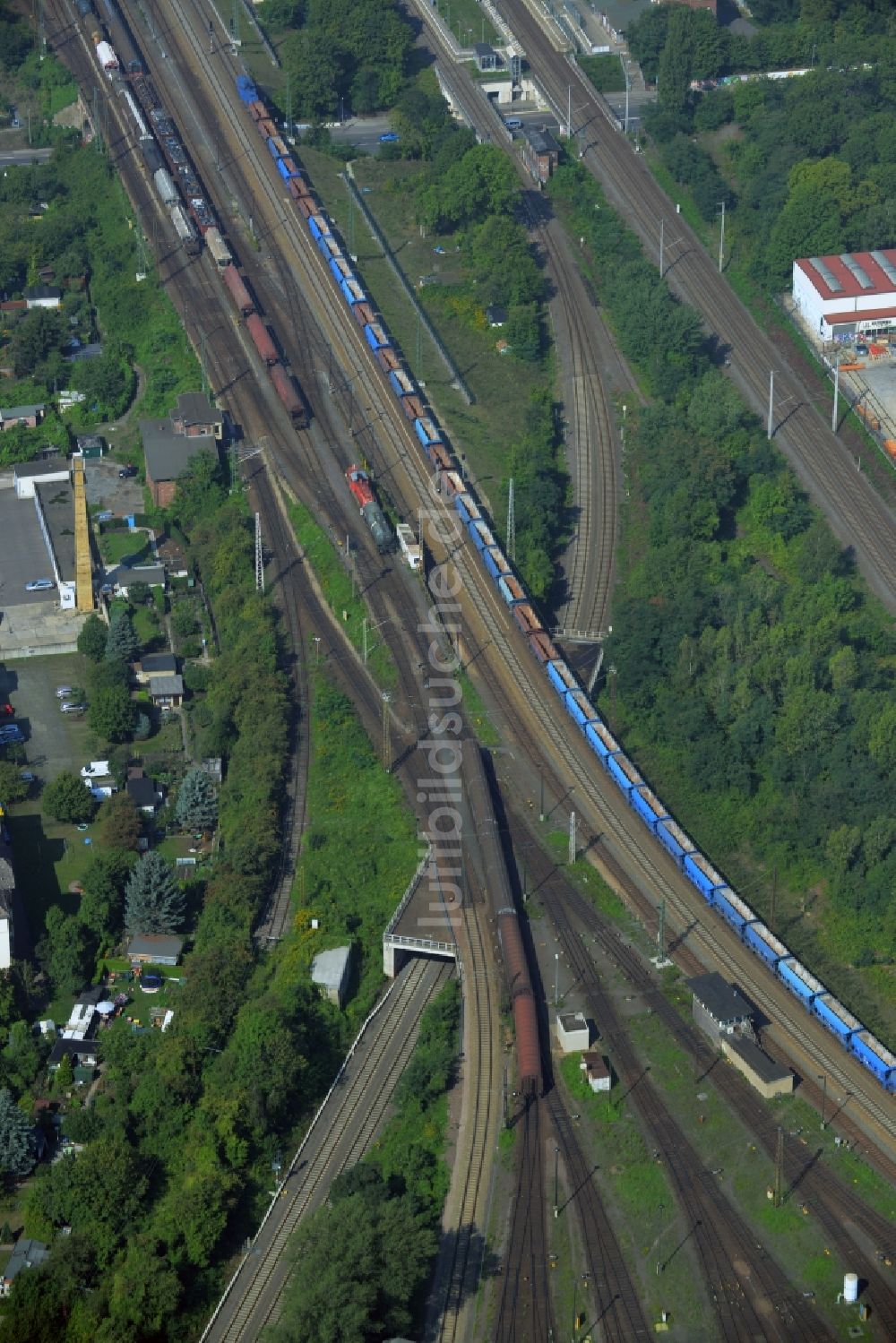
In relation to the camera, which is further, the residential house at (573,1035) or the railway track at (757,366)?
the railway track at (757,366)

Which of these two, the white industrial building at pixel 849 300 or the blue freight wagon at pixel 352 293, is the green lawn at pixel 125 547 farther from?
the white industrial building at pixel 849 300

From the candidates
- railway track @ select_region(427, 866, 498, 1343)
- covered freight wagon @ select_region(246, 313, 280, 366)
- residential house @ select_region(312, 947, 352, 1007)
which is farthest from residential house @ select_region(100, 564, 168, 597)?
railway track @ select_region(427, 866, 498, 1343)

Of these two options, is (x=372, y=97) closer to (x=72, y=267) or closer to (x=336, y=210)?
(x=336, y=210)

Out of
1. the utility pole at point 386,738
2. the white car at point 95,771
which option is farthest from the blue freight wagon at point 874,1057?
the white car at point 95,771

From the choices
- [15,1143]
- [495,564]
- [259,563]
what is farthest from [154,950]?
[495,564]

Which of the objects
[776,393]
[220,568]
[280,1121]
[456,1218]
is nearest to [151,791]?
[220,568]

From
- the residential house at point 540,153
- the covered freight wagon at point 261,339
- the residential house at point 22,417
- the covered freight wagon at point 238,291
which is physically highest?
the residential house at point 540,153

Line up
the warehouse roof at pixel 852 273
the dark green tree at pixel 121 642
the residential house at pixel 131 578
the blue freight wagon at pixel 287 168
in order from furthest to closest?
the blue freight wagon at pixel 287 168
the warehouse roof at pixel 852 273
the residential house at pixel 131 578
the dark green tree at pixel 121 642

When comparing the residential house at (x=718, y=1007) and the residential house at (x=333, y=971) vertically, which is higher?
the residential house at (x=333, y=971)
